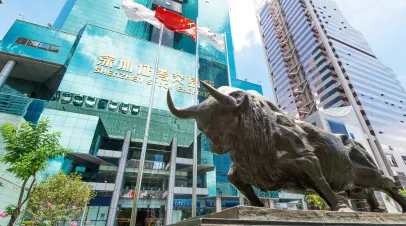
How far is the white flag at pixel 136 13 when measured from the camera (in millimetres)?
13391

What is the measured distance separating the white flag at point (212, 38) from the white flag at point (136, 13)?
274cm

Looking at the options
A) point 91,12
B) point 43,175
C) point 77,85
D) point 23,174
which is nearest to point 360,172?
point 23,174

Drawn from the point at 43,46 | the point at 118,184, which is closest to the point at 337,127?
the point at 118,184

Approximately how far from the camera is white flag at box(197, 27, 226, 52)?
14336mm

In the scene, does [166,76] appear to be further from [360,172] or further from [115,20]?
[360,172]

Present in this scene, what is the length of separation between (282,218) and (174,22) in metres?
14.1

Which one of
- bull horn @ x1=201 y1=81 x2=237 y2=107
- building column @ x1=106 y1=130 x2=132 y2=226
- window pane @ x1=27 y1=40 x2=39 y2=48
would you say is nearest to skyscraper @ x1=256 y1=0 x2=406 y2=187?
building column @ x1=106 y1=130 x2=132 y2=226

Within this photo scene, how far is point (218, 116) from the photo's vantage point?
9.07 ft

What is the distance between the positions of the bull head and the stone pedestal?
3.16 ft

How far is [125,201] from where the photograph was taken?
27406 mm

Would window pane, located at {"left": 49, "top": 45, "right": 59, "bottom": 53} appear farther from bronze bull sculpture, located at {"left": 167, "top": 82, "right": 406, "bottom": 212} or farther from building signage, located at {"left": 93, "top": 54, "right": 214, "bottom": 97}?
bronze bull sculpture, located at {"left": 167, "top": 82, "right": 406, "bottom": 212}

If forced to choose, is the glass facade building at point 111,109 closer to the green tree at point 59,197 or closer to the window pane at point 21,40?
the window pane at point 21,40

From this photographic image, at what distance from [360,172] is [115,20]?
46482 mm

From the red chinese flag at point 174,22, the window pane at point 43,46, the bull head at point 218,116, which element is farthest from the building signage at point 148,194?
the bull head at point 218,116
